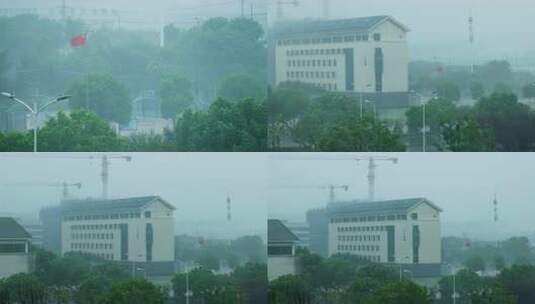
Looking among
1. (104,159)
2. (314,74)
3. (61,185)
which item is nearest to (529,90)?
(314,74)

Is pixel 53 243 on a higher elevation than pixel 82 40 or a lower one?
lower

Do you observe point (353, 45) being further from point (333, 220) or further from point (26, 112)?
point (26, 112)

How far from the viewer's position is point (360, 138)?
10.9 m

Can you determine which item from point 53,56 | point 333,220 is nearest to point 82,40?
point 53,56

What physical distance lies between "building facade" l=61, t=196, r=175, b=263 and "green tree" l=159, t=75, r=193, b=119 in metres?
1.02

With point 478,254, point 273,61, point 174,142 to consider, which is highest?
point 273,61

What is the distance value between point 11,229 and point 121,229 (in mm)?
1008

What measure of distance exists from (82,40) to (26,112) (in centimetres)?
89

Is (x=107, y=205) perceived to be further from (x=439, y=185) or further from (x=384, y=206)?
(x=439, y=185)

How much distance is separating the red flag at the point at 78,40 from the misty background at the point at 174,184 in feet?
3.94

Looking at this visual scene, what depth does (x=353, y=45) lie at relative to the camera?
10945 mm

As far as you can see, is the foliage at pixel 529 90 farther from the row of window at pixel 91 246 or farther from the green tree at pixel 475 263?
the row of window at pixel 91 246

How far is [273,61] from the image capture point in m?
11.1

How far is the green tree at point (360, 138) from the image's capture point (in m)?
10.9
